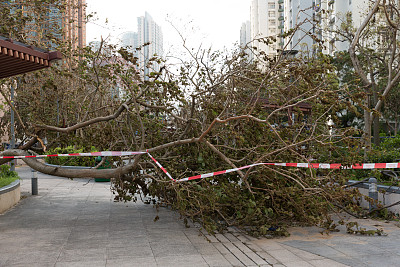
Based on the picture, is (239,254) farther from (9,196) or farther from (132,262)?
(9,196)

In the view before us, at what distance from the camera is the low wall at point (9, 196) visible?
33.2ft

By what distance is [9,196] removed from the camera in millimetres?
10664

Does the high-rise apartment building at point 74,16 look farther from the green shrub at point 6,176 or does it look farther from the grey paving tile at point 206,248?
the grey paving tile at point 206,248

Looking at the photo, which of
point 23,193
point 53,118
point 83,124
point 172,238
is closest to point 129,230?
point 172,238

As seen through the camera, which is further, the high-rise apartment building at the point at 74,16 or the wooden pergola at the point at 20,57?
the high-rise apartment building at the point at 74,16

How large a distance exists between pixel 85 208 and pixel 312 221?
5.93 meters

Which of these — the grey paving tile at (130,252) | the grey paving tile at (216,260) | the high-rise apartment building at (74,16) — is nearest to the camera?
the grey paving tile at (216,260)

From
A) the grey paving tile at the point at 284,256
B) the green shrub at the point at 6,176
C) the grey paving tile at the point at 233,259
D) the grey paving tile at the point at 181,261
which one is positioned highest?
the green shrub at the point at 6,176

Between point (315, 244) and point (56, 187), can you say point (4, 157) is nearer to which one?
point (56, 187)

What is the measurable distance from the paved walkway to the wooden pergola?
11.2ft

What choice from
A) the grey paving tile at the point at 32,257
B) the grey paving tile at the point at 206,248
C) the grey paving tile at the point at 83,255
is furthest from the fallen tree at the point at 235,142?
the grey paving tile at the point at 32,257

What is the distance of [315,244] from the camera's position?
6855mm

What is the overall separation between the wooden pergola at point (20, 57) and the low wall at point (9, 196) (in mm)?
3098

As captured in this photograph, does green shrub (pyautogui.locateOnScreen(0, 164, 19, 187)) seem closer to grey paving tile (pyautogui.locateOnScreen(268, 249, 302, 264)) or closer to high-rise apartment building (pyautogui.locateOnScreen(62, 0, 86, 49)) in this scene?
high-rise apartment building (pyautogui.locateOnScreen(62, 0, 86, 49))
